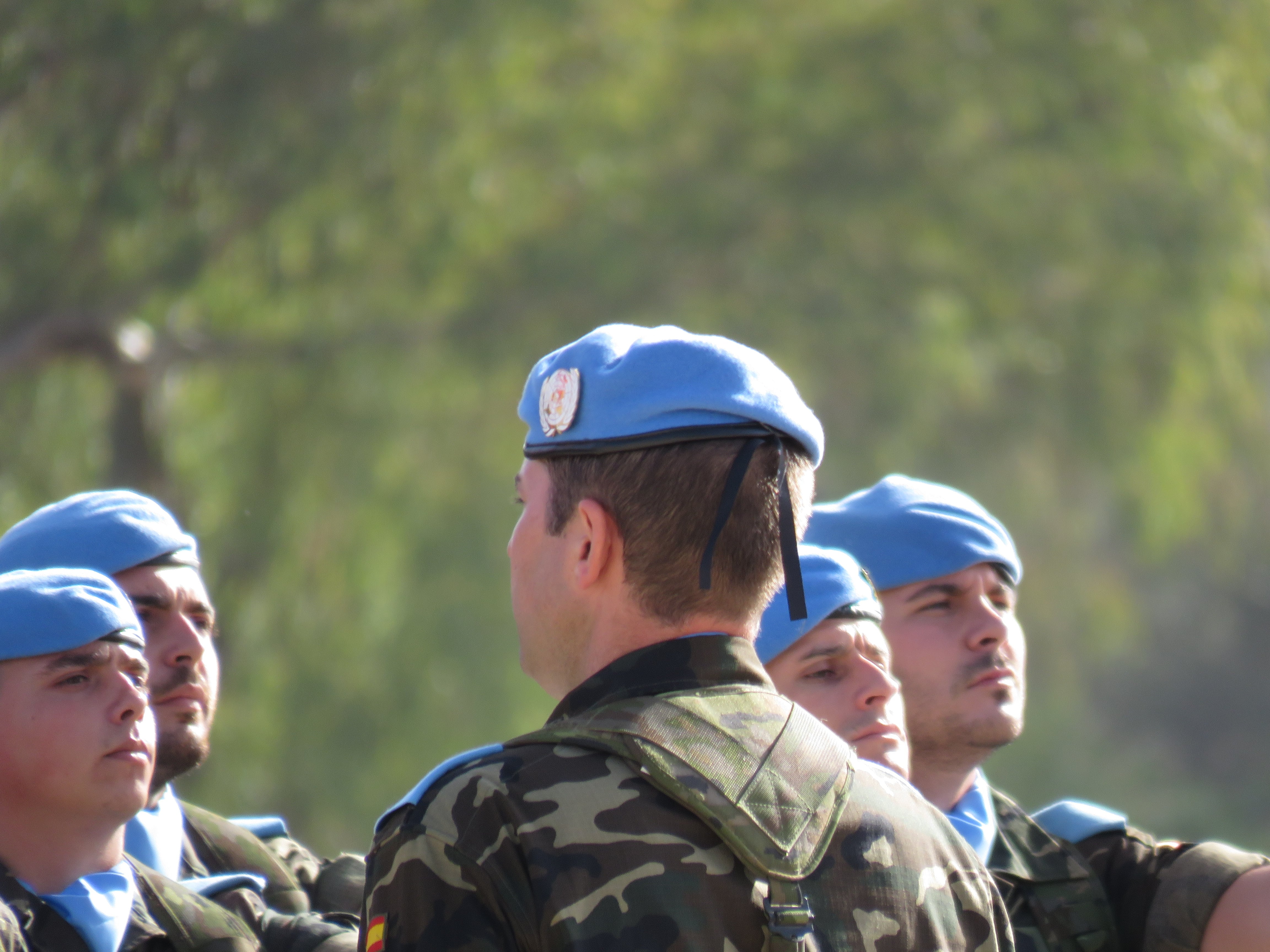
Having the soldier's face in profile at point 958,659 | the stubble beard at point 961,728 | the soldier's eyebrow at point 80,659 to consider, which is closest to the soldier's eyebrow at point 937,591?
the soldier's face in profile at point 958,659

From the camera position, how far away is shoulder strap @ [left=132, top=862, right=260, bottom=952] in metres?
2.24

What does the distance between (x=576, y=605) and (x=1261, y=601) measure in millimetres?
20268

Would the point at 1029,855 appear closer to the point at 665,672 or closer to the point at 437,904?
the point at 665,672

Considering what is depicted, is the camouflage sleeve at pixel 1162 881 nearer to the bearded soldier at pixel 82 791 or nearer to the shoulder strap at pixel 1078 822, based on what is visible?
the shoulder strap at pixel 1078 822

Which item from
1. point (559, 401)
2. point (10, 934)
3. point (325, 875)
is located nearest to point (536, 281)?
point (325, 875)

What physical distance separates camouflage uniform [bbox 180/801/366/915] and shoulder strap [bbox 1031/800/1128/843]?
47.6 inches

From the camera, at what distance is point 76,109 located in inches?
299

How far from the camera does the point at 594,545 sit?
1.64m

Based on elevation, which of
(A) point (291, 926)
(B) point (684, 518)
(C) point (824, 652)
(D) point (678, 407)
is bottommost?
(A) point (291, 926)

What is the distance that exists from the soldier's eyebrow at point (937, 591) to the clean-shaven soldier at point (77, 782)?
4.41ft

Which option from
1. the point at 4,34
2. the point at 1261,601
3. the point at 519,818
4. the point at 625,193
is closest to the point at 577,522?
the point at 519,818

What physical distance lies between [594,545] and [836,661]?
1.09m

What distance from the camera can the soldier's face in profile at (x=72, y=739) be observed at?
2275mm

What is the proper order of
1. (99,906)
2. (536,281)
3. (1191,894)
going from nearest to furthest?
(99,906) → (1191,894) → (536,281)
